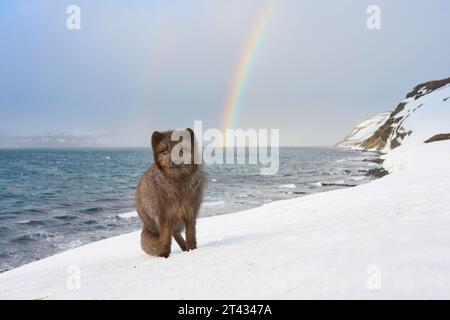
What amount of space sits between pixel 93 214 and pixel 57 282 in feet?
92.1

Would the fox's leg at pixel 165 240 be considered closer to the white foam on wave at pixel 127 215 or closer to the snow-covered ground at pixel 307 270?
the snow-covered ground at pixel 307 270

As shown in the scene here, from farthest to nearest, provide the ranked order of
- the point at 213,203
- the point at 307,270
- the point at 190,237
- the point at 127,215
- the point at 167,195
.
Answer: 1. the point at 213,203
2. the point at 127,215
3. the point at 190,237
4. the point at 167,195
5. the point at 307,270

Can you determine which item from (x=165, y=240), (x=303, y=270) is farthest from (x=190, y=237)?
(x=303, y=270)

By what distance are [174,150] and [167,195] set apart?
875 mm

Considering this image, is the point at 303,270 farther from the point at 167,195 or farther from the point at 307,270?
the point at 167,195

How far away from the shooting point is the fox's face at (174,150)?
20.6ft

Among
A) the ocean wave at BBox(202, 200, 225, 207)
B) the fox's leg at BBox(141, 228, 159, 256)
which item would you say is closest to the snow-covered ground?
the fox's leg at BBox(141, 228, 159, 256)

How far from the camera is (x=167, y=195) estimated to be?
21.9ft

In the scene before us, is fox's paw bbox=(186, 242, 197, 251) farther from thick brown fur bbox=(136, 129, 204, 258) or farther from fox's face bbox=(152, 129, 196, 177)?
fox's face bbox=(152, 129, 196, 177)

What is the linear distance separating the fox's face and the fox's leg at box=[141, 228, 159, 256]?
1.67m

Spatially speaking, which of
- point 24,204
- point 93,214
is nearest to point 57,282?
point 93,214

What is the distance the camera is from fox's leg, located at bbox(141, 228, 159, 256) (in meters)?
7.40


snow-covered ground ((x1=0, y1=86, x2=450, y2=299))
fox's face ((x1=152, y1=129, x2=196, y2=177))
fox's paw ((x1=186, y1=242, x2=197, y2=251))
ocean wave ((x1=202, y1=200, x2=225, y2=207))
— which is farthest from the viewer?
ocean wave ((x1=202, y1=200, x2=225, y2=207))
